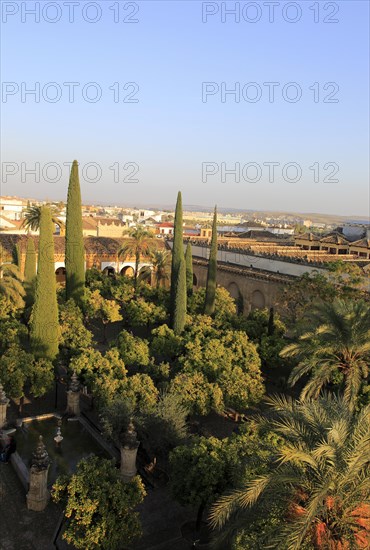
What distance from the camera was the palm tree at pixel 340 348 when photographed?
13844mm

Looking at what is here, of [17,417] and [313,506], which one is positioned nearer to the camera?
[313,506]

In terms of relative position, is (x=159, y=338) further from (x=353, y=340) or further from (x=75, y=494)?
(x=75, y=494)

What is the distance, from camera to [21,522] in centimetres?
1073

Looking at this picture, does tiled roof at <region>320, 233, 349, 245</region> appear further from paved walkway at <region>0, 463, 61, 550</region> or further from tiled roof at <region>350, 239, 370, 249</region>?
paved walkway at <region>0, 463, 61, 550</region>

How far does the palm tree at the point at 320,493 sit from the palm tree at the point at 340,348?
6.71m

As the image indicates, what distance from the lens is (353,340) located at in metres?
13.9

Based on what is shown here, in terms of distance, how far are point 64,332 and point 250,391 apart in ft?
28.2

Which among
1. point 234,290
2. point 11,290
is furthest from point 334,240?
point 11,290

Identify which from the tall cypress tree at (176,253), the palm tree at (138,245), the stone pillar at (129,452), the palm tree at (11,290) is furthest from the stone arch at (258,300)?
the stone pillar at (129,452)

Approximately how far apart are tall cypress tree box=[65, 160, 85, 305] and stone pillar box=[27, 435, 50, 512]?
15274 mm

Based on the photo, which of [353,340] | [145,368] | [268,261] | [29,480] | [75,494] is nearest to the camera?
[75,494]

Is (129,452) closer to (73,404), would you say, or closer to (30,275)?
(73,404)

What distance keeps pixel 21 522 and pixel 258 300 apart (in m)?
21.9

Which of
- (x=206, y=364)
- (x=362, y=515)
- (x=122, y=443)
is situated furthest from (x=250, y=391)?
(x=362, y=515)
